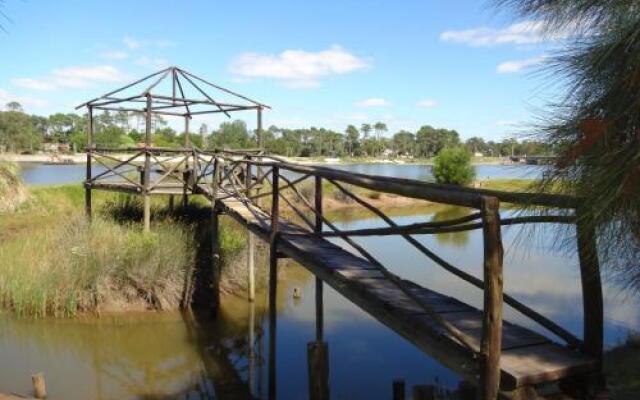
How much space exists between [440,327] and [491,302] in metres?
0.67

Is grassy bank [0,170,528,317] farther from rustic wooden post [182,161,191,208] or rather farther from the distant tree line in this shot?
the distant tree line

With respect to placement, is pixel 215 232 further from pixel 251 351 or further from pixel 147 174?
pixel 251 351

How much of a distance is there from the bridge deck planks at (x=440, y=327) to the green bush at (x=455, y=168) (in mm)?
32548

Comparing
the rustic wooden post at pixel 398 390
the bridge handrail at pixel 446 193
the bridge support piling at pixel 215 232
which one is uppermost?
the bridge handrail at pixel 446 193

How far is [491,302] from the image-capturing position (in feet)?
9.66

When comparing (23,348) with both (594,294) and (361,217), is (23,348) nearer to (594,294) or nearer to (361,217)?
(594,294)

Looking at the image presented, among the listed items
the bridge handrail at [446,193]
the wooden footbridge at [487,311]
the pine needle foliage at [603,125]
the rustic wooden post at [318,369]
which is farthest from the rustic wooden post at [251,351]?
the pine needle foliage at [603,125]

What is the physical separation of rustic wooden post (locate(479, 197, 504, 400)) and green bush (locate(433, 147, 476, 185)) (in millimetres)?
34817

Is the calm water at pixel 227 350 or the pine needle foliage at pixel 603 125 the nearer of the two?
the pine needle foliage at pixel 603 125

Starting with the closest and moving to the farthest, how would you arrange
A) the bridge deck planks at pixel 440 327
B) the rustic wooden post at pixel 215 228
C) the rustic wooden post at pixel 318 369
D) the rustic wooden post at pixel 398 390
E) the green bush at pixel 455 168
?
the bridge deck planks at pixel 440 327 → the rustic wooden post at pixel 398 390 → the rustic wooden post at pixel 318 369 → the rustic wooden post at pixel 215 228 → the green bush at pixel 455 168

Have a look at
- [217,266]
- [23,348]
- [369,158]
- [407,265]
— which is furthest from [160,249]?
[369,158]

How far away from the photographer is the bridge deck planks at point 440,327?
2904 millimetres

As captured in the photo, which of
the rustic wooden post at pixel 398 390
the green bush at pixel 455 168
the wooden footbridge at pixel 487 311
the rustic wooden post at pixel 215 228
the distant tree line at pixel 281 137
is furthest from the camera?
the distant tree line at pixel 281 137

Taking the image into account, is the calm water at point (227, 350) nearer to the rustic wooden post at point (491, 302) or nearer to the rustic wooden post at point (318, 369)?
the rustic wooden post at point (318, 369)
